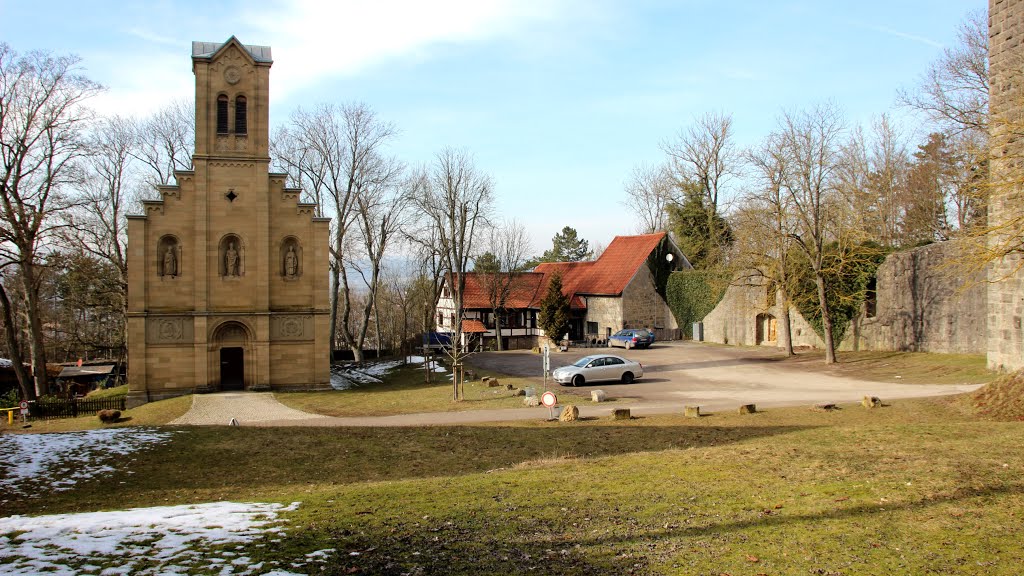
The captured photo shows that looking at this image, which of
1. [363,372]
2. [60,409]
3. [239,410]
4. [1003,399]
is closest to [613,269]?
[363,372]

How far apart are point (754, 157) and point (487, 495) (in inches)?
1105

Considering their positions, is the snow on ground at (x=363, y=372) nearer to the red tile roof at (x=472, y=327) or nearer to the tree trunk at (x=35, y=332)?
the red tile roof at (x=472, y=327)

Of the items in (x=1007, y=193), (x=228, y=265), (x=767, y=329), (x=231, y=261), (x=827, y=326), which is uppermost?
(x=1007, y=193)

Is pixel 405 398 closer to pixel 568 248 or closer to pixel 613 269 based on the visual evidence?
pixel 613 269

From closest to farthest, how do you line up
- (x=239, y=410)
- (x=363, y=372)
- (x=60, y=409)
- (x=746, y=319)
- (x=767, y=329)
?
(x=239, y=410) < (x=60, y=409) < (x=363, y=372) < (x=767, y=329) < (x=746, y=319)

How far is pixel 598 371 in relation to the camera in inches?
1137

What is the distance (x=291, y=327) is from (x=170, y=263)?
6.21m

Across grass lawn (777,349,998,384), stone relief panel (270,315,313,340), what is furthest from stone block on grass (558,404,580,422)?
stone relief panel (270,315,313,340)

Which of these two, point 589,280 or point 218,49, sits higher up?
point 218,49

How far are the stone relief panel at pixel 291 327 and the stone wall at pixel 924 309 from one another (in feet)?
94.9

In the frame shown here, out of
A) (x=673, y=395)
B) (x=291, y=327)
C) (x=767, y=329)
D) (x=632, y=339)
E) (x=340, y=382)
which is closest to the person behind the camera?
(x=673, y=395)

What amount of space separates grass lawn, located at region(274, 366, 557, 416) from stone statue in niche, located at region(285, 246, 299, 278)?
598cm

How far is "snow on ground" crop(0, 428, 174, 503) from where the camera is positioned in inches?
515

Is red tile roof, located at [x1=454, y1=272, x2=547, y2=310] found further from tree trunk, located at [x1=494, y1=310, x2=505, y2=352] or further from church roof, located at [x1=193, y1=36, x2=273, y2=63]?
church roof, located at [x1=193, y1=36, x2=273, y2=63]
